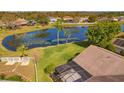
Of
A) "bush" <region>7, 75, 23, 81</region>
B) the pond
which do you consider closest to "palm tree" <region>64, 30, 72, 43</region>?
the pond

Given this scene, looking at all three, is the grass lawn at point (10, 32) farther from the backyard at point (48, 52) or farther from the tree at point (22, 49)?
the tree at point (22, 49)

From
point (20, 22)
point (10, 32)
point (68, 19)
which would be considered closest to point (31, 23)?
point (20, 22)

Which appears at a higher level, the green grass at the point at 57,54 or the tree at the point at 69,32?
the tree at the point at 69,32

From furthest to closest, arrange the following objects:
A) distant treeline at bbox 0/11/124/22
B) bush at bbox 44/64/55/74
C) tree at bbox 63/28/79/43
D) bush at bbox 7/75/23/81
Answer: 1. tree at bbox 63/28/79/43
2. bush at bbox 44/64/55/74
3. bush at bbox 7/75/23/81
4. distant treeline at bbox 0/11/124/22

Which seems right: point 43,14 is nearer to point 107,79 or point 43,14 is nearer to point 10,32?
point 10,32

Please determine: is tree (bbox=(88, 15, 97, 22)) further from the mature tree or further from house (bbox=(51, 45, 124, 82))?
house (bbox=(51, 45, 124, 82))

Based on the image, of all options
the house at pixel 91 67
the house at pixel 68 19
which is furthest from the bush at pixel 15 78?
the house at pixel 68 19
